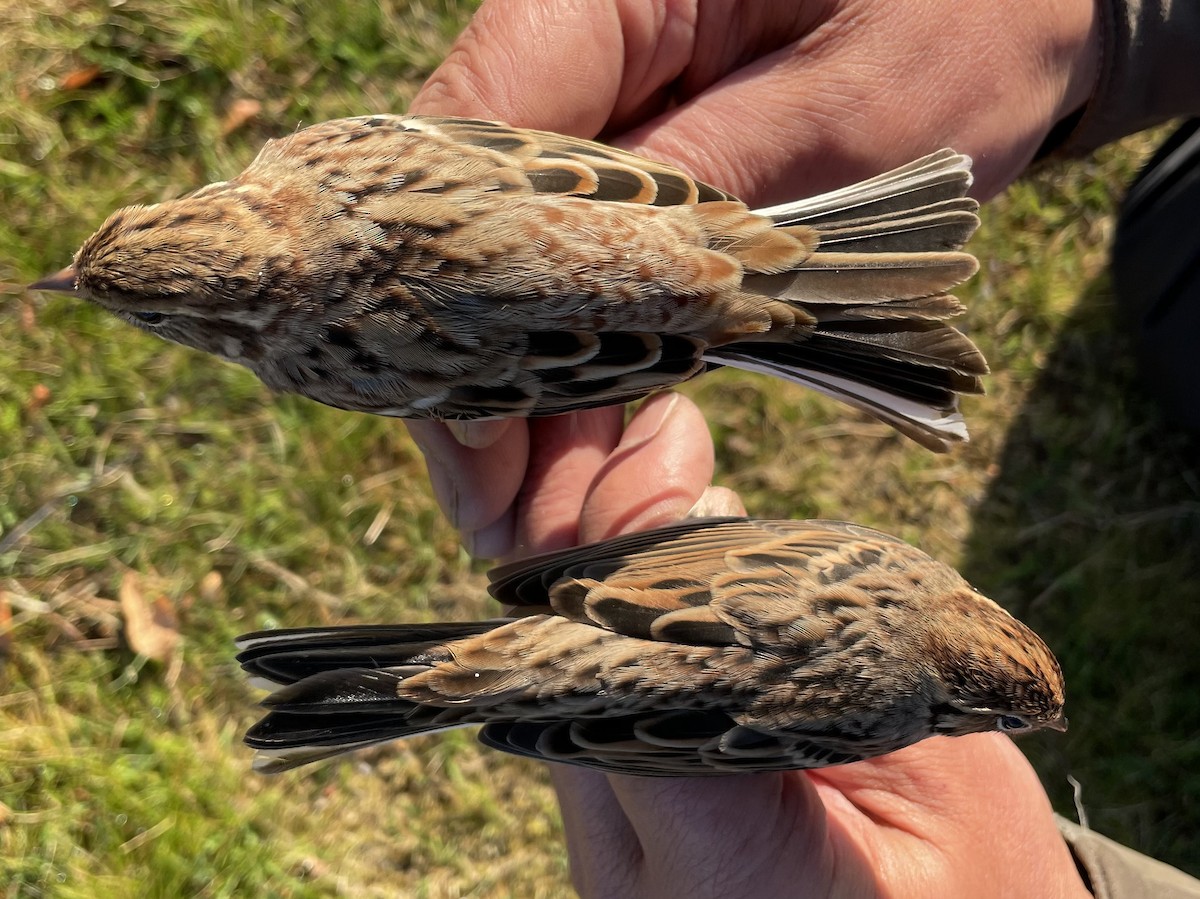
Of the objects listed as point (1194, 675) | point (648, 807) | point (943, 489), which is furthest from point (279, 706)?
point (1194, 675)

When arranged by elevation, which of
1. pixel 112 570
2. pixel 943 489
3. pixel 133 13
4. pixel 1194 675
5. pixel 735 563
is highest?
pixel 133 13

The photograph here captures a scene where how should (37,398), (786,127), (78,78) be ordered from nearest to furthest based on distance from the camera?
1. (786,127)
2. (37,398)
3. (78,78)

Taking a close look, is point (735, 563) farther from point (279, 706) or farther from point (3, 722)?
point (3, 722)

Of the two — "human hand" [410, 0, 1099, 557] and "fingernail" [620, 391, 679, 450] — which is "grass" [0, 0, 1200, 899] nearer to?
"fingernail" [620, 391, 679, 450]

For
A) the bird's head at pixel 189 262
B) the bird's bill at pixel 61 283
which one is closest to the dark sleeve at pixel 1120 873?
the bird's head at pixel 189 262

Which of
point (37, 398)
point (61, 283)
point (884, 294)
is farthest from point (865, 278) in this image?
point (37, 398)

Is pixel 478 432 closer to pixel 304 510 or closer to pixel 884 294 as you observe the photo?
pixel 884 294
